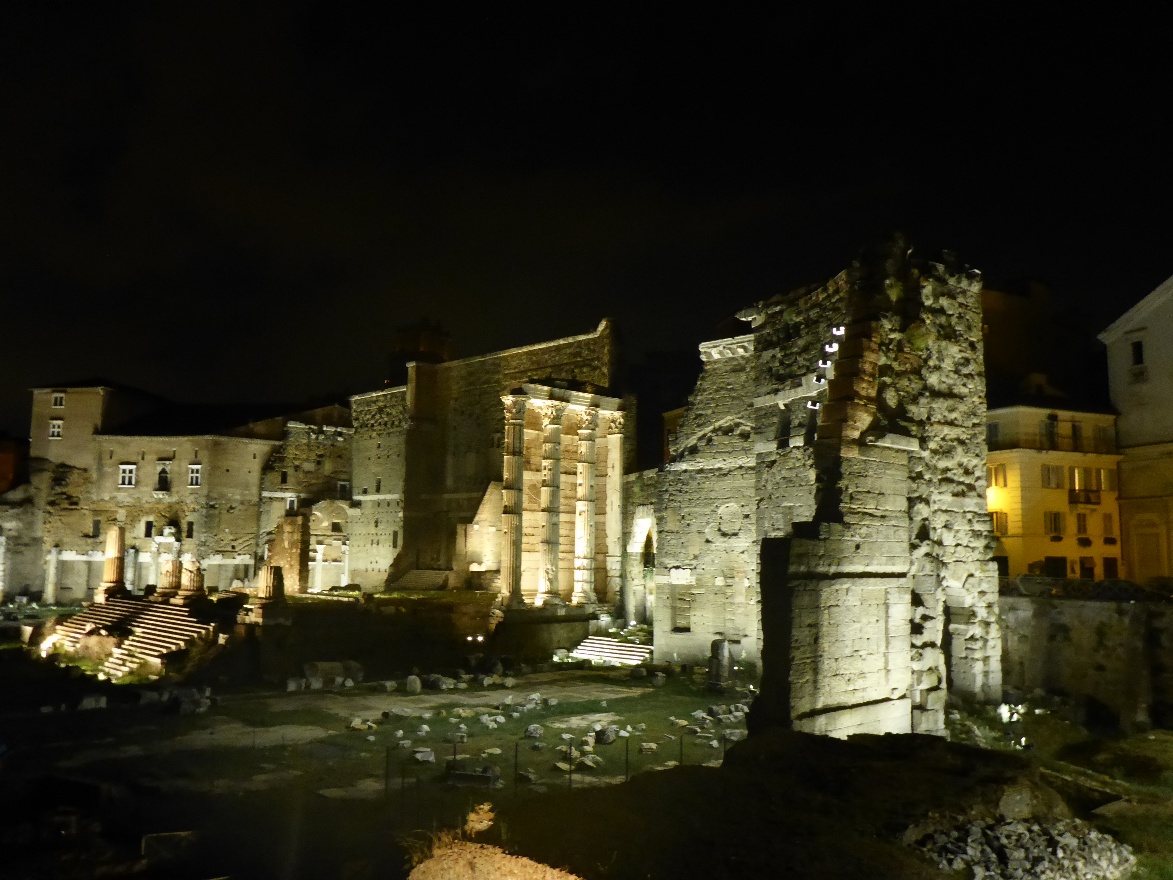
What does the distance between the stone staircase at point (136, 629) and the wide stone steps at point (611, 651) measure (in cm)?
1111

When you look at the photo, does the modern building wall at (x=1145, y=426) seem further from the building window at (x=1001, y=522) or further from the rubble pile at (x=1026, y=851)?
the rubble pile at (x=1026, y=851)

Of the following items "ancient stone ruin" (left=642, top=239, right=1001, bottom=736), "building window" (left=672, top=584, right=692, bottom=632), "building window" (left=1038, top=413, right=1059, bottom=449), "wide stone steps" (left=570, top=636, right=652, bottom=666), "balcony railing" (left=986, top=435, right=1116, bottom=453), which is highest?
"building window" (left=1038, top=413, right=1059, bottom=449)

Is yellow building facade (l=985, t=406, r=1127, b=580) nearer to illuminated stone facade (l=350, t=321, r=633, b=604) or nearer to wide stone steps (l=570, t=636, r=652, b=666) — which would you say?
wide stone steps (l=570, t=636, r=652, b=666)

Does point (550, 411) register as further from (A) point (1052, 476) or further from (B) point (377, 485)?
(B) point (377, 485)

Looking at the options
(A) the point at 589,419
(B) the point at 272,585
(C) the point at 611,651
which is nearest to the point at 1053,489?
(C) the point at 611,651

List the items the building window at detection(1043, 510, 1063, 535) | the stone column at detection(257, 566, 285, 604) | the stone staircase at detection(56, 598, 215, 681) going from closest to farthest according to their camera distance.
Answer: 1. the stone staircase at detection(56, 598, 215, 681)
2. the stone column at detection(257, 566, 285, 604)
3. the building window at detection(1043, 510, 1063, 535)

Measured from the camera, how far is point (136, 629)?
27.8m

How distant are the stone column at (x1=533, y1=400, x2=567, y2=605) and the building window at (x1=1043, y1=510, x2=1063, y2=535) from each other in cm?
1599

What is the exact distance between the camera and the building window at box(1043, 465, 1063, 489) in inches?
1089

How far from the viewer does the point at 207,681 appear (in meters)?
22.3

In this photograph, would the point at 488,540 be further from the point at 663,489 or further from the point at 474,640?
the point at 663,489

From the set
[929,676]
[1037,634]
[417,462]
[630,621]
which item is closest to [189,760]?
Answer: [929,676]

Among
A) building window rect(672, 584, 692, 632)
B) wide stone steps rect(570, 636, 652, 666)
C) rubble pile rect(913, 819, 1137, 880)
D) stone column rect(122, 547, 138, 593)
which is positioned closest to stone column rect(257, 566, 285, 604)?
wide stone steps rect(570, 636, 652, 666)

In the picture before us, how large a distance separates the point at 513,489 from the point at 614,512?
425 cm
